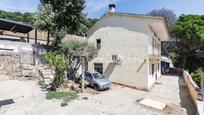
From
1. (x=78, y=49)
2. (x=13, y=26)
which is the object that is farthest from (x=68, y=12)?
(x=78, y=49)

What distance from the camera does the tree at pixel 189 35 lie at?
36072 millimetres

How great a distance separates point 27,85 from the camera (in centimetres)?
1773

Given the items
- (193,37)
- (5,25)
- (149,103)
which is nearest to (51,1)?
(5,25)

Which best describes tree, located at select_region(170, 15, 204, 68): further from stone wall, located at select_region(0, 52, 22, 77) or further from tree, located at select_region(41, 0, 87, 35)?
stone wall, located at select_region(0, 52, 22, 77)

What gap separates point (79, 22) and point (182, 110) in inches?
663

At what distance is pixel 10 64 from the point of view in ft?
66.9

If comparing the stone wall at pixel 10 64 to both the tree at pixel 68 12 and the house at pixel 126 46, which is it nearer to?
the tree at pixel 68 12

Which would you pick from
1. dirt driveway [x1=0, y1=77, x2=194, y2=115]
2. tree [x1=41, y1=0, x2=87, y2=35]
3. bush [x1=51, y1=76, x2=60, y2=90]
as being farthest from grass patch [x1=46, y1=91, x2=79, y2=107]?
tree [x1=41, y1=0, x2=87, y2=35]

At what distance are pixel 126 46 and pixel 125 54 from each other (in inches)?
34.0

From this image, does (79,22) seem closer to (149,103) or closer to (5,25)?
(5,25)

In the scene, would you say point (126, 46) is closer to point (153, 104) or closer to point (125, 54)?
point (125, 54)

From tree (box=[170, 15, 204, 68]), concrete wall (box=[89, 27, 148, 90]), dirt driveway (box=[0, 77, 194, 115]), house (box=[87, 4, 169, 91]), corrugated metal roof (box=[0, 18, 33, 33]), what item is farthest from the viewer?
tree (box=[170, 15, 204, 68])

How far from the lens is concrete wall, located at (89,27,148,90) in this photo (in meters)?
20.7

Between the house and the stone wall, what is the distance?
8.52 meters
